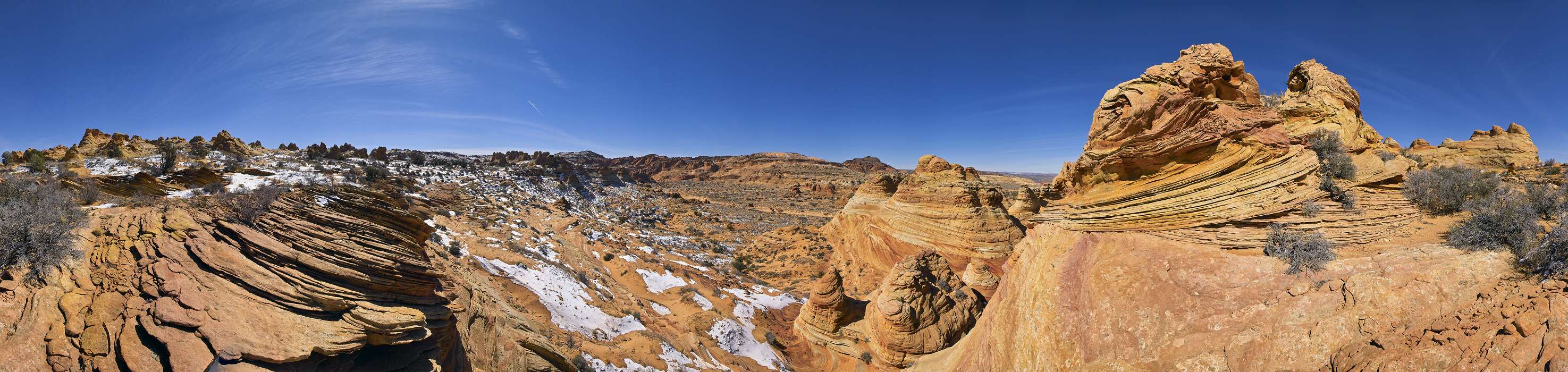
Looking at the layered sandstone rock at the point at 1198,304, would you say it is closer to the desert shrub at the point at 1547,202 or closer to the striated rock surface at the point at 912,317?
the desert shrub at the point at 1547,202

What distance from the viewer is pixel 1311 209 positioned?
5.39m

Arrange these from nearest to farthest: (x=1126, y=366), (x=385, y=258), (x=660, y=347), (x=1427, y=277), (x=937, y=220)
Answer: (x=1427, y=277) → (x=1126, y=366) → (x=385, y=258) → (x=660, y=347) → (x=937, y=220)

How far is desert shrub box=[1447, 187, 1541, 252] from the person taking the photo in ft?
12.7

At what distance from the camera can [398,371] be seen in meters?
5.18

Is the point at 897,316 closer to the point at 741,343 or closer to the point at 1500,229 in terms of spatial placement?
the point at 741,343

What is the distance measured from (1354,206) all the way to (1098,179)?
2.92 metres

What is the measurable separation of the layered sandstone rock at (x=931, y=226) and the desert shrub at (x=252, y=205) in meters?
15.9

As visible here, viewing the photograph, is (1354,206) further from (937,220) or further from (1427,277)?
(937,220)

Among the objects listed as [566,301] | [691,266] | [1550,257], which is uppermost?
[1550,257]

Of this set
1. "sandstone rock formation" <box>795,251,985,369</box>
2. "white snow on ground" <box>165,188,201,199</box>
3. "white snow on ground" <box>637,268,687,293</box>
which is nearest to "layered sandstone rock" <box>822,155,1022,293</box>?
"sandstone rock formation" <box>795,251,985,369</box>

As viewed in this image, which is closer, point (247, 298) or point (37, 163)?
point (247, 298)

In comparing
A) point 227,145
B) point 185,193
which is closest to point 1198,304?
point 185,193

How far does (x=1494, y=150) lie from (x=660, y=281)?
86.2 ft

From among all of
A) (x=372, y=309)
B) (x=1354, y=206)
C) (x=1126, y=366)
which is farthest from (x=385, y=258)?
(x=1354, y=206)
